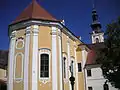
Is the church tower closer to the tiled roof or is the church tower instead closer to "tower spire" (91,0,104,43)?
"tower spire" (91,0,104,43)

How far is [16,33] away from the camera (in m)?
24.8

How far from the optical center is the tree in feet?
59.5

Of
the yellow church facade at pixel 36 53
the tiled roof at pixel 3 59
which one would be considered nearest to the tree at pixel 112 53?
the yellow church facade at pixel 36 53

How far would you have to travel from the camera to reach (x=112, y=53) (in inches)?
723

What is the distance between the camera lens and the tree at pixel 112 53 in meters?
18.1

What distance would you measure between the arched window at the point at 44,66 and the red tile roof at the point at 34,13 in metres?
4.58

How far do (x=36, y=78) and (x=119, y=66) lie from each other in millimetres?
8869

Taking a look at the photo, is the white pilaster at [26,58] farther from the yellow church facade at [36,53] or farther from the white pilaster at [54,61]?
the white pilaster at [54,61]

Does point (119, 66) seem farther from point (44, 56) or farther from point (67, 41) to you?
point (67, 41)

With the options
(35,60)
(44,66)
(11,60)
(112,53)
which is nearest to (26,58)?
(35,60)

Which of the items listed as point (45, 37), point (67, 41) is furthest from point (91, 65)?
point (45, 37)

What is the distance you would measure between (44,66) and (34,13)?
259 inches

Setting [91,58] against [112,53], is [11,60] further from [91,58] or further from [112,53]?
[91,58]

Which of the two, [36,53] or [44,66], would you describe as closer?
[36,53]
